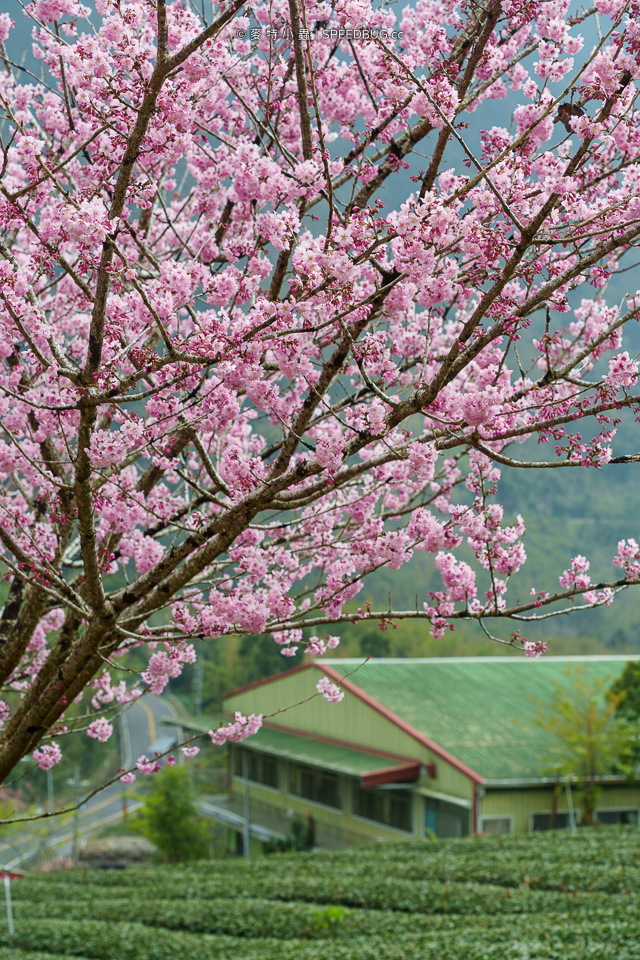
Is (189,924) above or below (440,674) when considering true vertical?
below

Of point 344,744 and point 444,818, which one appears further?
point 344,744

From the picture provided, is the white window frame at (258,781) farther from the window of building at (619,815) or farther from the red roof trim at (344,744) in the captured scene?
the window of building at (619,815)

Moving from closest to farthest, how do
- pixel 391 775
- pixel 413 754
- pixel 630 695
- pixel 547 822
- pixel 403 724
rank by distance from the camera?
pixel 391 775 → pixel 547 822 → pixel 413 754 → pixel 403 724 → pixel 630 695

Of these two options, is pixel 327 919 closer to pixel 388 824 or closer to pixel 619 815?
pixel 388 824

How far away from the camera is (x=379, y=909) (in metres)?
10.4

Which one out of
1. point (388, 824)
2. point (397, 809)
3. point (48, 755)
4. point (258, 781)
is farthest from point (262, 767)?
point (48, 755)

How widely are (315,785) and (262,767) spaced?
12.0 feet

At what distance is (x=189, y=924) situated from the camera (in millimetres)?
10328

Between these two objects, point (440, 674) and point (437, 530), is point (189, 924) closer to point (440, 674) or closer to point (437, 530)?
point (437, 530)

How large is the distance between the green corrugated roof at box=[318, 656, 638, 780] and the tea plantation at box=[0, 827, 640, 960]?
16.3ft

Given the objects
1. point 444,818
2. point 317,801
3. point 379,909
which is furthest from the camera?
point 317,801

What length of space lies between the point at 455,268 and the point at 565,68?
44.3 inches

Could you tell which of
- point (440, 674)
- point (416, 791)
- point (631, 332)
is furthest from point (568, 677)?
point (631, 332)

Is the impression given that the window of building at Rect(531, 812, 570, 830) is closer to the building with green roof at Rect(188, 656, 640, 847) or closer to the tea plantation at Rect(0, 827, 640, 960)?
the building with green roof at Rect(188, 656, 640, 847)
